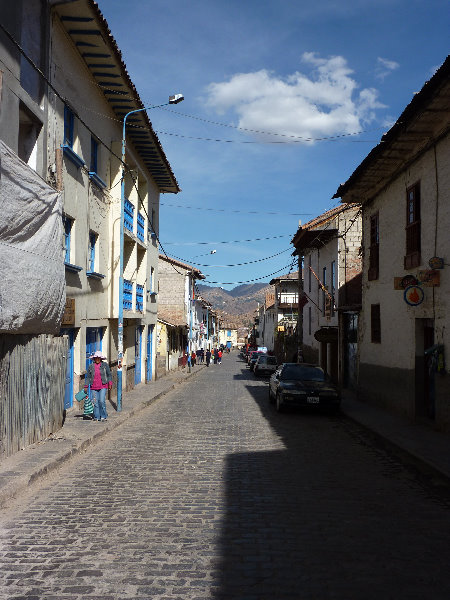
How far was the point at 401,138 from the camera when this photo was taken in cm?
1205

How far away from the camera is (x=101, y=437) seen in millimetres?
10969

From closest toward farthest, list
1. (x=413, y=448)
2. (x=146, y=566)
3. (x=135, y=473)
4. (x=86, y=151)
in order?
(x=146, y=566) → (x=135, y=473) → (x=413, y=448) → (x=86, y=151)

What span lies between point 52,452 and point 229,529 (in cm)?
427

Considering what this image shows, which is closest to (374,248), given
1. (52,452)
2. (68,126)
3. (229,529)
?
(68,126)

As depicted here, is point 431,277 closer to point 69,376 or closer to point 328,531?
point 328,531

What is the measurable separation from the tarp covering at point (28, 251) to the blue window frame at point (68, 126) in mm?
3565

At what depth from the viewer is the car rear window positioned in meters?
16.0

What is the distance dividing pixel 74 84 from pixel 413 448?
1144 centimetres

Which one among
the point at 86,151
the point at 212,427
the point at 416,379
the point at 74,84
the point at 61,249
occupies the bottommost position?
the point at 212,427

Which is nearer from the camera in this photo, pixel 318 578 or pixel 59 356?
pixel 318 578

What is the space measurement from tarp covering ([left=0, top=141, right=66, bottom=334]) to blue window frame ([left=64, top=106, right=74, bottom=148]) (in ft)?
11.7

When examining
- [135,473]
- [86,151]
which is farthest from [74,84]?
[135,473]

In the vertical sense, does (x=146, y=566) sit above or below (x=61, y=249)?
below

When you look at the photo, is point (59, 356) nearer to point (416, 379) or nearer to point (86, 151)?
point (86, 151)
